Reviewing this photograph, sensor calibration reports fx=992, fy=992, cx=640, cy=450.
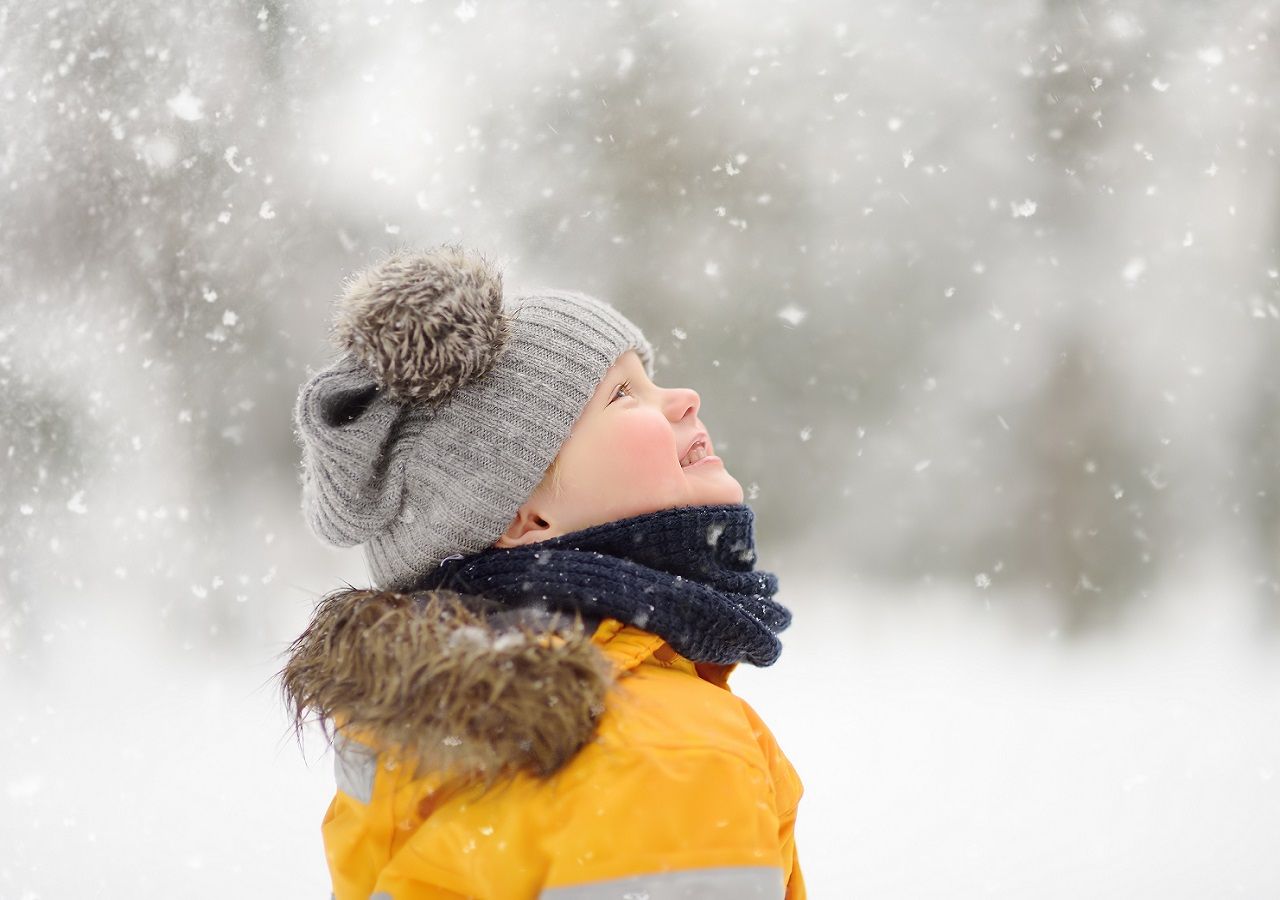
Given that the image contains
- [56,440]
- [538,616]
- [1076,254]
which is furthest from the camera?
[1076,254]

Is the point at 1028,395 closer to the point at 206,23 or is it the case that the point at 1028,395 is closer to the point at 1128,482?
the point at 1128,482

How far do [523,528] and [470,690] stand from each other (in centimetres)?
33

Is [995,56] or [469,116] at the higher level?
[995,56]

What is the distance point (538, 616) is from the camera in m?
1.01

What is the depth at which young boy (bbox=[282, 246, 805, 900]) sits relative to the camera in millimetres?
879

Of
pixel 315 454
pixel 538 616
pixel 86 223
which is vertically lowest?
pixel 538 616

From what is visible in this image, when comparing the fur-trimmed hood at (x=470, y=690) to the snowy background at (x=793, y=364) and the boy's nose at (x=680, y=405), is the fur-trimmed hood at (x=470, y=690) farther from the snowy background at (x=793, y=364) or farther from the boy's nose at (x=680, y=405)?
the snowy background at (x=793, y=364)

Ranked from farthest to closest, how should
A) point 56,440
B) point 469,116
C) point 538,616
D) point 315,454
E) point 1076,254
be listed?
point 1076,254
point 469,116
point 56,440
point 315,454
point 538,616

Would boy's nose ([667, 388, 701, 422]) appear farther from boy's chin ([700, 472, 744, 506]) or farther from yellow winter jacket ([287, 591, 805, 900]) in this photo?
yellow winter jacket ([287, 591, 805, 900])

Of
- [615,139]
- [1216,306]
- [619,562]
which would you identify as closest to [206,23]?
[615,139]

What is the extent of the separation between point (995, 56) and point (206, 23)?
2991 millimetres

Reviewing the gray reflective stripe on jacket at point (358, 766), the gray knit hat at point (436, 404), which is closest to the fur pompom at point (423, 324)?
the gray knit hat at point (436, 404)

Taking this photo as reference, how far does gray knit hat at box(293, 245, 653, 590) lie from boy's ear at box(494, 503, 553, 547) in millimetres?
20

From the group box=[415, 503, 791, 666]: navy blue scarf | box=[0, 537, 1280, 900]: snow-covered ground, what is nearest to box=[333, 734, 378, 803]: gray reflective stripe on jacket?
A: box=[415, 503, 791, 666]: navy blue scarf
